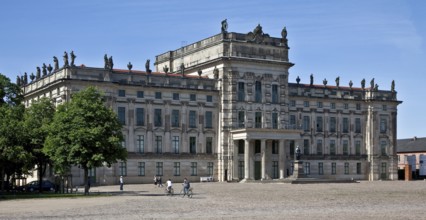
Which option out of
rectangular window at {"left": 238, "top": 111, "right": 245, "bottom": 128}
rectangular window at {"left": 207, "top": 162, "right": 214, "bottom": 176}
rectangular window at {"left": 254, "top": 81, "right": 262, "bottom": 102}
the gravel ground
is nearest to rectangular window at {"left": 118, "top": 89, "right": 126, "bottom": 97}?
rectangular window at {"left": 207, "top": 162, "right": 214, "bottom": 176}

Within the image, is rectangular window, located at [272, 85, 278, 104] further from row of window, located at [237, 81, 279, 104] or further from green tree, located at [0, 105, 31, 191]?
green tree, located at [0, 105, 31, 191]

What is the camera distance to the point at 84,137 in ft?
209

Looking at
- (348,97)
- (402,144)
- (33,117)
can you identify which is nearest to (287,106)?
(348,97)

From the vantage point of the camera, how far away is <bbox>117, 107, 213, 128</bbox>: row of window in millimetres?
92188

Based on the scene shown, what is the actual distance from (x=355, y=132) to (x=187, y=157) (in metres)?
29.6

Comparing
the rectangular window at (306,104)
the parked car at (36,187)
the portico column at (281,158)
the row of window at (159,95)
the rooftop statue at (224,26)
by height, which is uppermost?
the rooftop statue at (224,26)

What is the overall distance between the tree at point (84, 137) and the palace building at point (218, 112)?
22.2m

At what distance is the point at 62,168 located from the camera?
2584 inches

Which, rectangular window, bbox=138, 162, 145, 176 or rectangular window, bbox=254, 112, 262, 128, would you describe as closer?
rectangular window, bbox=138, 162, 145, 176

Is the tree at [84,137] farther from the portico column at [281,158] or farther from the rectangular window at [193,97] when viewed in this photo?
the portico column at [281,158]

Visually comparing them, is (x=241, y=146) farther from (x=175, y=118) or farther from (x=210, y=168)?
(x=175, y=118)

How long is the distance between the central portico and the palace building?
134 millimetres

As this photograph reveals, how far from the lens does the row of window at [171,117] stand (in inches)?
3629

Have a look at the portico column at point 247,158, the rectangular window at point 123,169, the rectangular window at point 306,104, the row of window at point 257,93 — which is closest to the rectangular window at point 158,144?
the rectangular window at point 123,169
